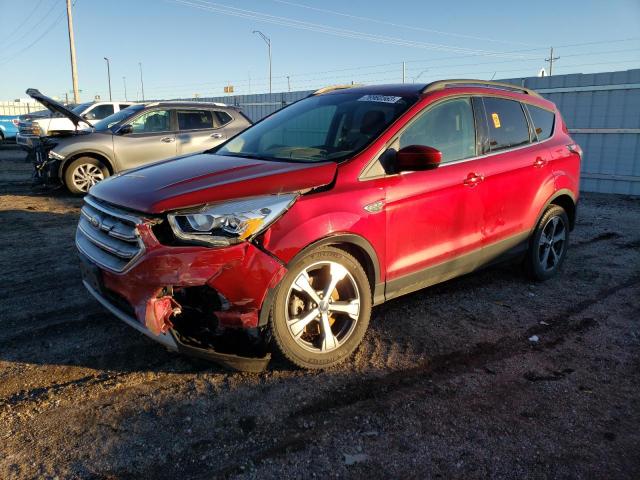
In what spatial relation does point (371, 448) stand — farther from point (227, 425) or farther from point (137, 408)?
point (137, 408)

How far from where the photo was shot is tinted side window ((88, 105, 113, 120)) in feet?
54.3

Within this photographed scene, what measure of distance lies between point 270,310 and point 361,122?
1746mm

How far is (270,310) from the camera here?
3.01 meters

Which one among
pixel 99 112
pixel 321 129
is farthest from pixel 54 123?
pixel 321 129

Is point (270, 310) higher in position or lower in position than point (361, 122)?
lower

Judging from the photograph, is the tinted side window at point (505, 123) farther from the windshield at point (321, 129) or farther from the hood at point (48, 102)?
the hood at point (48, 102)

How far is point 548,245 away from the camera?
5.26 m

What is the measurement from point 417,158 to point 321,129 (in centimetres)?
109

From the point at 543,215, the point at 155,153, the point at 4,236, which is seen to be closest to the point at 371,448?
the point at 543,215

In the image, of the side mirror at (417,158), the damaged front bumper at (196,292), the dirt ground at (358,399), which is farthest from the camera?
the side mirror at (417,158)

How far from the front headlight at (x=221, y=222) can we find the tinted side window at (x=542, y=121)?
3328 mm

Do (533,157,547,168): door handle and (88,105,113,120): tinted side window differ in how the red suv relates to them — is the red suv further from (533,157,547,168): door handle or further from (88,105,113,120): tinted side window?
(88,105,113,120): tinted side window

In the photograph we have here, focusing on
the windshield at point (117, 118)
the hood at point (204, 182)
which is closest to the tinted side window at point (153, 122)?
the windshield at point (117, 118)

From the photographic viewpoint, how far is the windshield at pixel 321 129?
3.73 m
